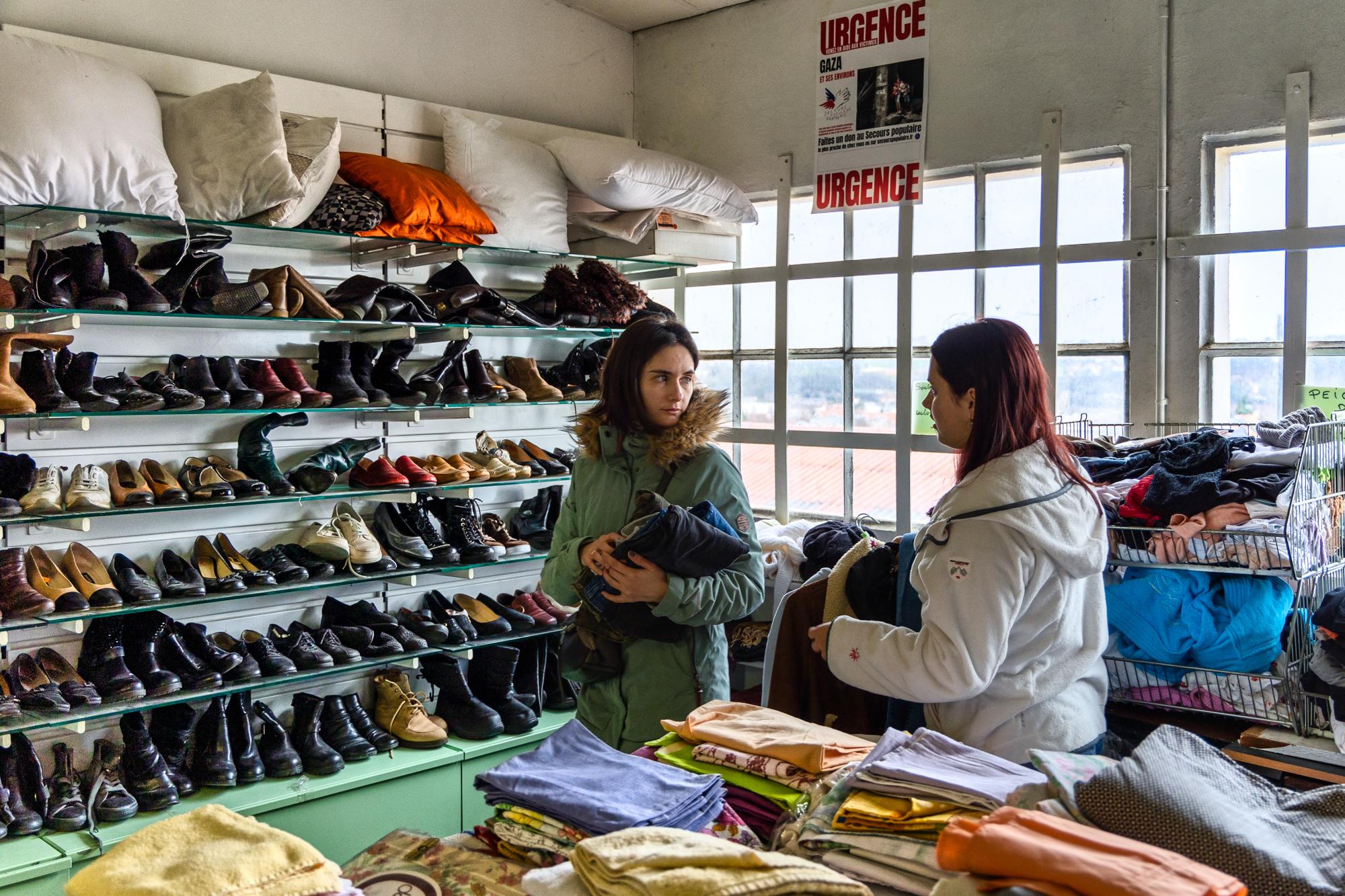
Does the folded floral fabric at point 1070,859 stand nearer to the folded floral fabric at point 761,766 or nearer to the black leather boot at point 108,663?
the folded floral fabric at point 761,766

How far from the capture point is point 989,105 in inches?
159

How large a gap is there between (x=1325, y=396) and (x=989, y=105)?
5.31 feet

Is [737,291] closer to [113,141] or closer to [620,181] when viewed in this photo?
[620,181]

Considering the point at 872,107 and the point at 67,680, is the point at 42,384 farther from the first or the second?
the point at 872,107

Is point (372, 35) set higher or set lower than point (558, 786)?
higher

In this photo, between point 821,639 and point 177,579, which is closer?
point 821,639

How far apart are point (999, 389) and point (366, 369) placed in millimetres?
2609

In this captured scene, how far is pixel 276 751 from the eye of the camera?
11.2 feet

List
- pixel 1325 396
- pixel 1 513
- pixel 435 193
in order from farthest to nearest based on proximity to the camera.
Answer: pixel 435 193 → pixel 1325 396 → pixel 1 513

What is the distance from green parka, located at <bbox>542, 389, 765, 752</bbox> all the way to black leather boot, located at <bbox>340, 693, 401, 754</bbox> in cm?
133

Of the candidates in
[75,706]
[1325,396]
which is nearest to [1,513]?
[75,706]

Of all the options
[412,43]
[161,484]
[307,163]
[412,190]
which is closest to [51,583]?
[161,484]

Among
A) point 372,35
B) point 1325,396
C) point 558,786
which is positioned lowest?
point 558,786

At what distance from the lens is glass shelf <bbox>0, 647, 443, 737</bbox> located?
2967mm
